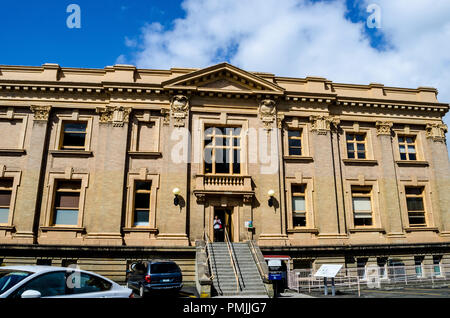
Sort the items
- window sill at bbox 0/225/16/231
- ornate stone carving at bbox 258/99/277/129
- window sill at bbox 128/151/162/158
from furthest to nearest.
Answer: ornate stone carving at bbox 258/99/277/129, window sill at bbox 128/151/162/158, window sill at bbox 0/225/16/231

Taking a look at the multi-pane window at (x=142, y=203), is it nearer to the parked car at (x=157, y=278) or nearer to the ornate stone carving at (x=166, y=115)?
the ornate stone carving at (x=166, y=115)

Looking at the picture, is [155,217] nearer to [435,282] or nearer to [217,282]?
[217,282]

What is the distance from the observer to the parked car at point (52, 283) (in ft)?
20.3

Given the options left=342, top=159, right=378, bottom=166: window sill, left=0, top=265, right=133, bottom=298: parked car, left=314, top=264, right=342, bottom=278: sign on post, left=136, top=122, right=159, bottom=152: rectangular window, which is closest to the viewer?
left=0, top=265, right=133, bottom=298: parked car

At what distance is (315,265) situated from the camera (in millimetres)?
20812

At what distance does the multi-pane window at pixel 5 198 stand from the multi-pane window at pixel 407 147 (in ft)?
92.5

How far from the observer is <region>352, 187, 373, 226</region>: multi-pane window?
2314cm

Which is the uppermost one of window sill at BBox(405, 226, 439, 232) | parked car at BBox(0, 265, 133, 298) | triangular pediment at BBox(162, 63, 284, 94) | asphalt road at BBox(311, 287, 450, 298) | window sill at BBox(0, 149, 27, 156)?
triangular pediment at BBox(162, 63, 284, 94)

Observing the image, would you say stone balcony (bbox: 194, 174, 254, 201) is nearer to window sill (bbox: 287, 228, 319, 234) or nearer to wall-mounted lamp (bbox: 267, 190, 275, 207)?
wall-mounted lamp (bbox: 267, 190, 275, 207)

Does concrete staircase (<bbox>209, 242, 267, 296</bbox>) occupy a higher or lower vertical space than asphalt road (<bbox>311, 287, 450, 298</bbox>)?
higher

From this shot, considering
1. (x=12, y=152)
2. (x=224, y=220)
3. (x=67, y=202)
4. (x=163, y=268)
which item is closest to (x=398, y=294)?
(x=224, y=220)

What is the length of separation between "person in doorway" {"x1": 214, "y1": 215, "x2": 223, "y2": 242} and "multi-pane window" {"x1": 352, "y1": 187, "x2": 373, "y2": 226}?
972cm

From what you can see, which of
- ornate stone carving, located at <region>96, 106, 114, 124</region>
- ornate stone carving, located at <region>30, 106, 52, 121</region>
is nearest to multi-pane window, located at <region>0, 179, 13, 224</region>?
ornate stone carving, located at <region>30, 106, 52, 121</region>

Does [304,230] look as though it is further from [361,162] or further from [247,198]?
[361,162]
